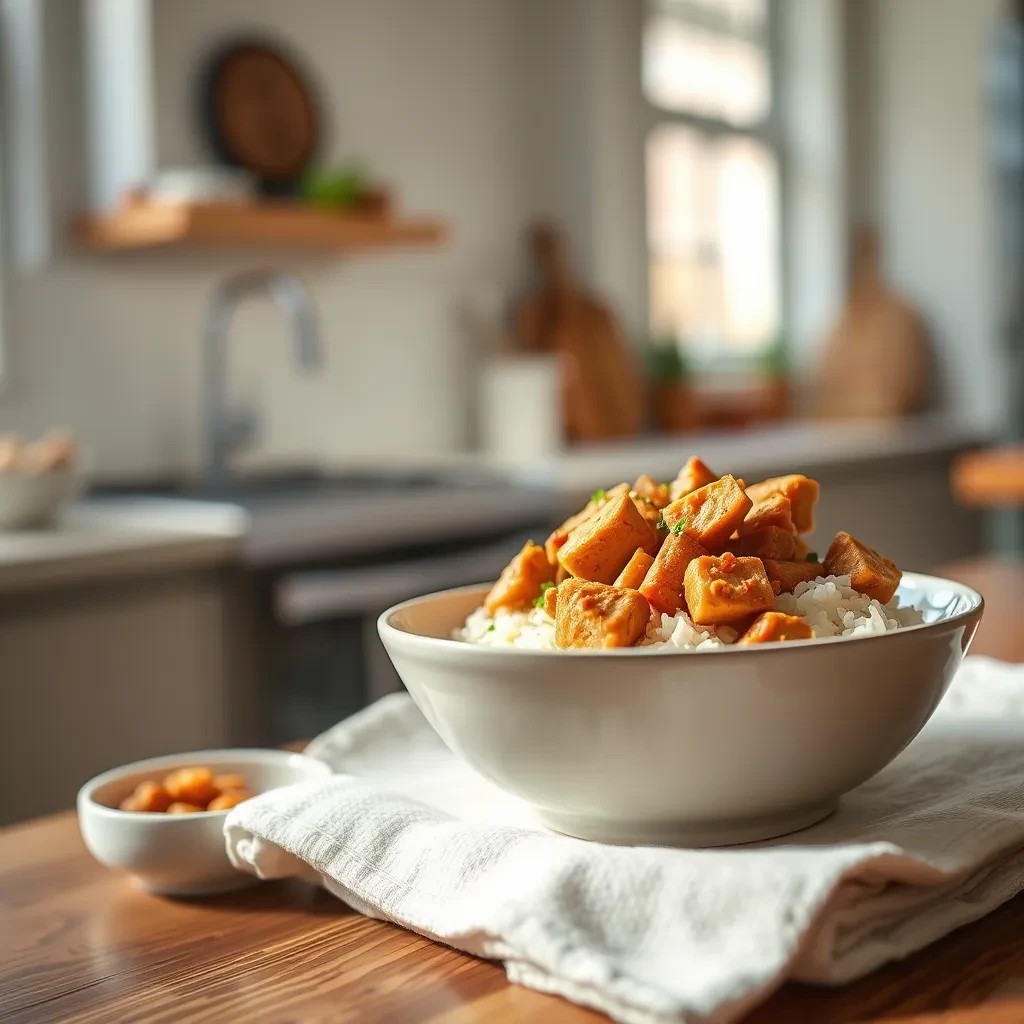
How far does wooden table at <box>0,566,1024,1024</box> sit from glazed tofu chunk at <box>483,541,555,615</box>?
0.20 metres

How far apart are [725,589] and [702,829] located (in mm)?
128

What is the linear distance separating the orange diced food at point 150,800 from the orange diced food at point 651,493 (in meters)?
0.35

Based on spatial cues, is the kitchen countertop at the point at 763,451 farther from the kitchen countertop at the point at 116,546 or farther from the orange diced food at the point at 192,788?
the orange diced food at the point at 192,788

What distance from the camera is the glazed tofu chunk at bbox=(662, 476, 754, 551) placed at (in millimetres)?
728

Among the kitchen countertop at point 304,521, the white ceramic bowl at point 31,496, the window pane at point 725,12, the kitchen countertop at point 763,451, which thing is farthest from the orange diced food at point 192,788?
the window pane at point 725,12

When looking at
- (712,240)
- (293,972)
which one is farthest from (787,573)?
(712,240)

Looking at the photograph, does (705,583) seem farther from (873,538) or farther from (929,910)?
(873,538)

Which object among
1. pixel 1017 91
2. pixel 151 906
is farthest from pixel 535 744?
pixel 1017 91

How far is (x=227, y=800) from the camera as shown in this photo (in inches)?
32.5

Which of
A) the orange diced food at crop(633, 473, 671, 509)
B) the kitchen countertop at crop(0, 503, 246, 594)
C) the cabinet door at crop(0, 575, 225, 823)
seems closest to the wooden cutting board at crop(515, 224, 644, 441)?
the kitchen countertop at crop(0, 503, 246, 594)

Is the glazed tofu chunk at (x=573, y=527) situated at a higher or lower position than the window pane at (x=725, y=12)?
lower

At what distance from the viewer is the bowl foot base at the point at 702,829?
704 mm

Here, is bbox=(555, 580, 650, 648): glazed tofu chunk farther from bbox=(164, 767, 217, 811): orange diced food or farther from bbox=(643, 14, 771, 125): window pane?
bbox=(643, 14, 771, 125): window pane

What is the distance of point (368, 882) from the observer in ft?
2.32
